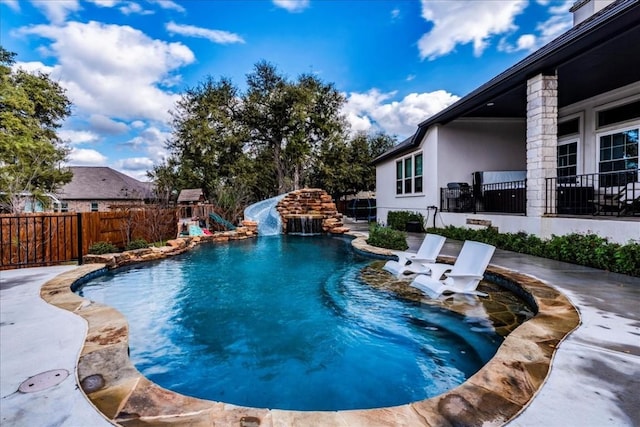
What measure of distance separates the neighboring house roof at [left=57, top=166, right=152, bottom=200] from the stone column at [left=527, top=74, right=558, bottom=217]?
99.7 feet

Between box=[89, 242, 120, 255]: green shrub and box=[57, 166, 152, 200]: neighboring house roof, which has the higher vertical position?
box=[57, 166, 152, 200]: neighboring house roof

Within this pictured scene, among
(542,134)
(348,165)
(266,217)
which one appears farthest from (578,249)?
(348,165)

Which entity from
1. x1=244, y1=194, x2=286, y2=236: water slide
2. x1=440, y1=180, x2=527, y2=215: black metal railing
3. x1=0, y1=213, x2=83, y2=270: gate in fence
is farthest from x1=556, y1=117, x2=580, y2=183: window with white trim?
x1=0, y1=213, x2=83, y2=270: gate in fence

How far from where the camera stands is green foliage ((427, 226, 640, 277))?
5293 mm

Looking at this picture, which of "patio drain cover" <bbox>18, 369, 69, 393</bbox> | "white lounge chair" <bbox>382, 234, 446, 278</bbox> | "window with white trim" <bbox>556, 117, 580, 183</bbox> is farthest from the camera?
"window with white trim" <bbox>556, 117, 580, 183</bbox>

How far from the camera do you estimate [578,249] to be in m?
6.23

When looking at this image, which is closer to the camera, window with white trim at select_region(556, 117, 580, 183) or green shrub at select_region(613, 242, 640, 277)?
green shrub at select_region(613, 242, 640, 277)

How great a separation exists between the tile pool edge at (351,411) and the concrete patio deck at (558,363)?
0.08 metres

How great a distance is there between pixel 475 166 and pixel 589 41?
6.47m

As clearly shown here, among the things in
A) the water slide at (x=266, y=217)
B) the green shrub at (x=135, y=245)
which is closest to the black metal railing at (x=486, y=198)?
the water slide at (x=266, y=217)

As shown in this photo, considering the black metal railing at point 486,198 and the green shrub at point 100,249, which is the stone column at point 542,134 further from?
the green shrub at point 100,249

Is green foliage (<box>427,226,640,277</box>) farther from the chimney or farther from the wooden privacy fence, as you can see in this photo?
the wooden privacy fence

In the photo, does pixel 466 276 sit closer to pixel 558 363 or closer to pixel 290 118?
pixel 558 363

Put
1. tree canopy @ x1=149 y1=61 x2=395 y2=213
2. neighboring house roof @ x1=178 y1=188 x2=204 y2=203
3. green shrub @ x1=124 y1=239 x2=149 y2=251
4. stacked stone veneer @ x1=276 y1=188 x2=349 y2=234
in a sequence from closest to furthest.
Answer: green shrub @ x1=124 y1=239 x2=149 y2=251
stacked stone veneer @ x1=276 y1=188 x2=349 y2=234
tree canopy @ x1=149 y1=61 x2=395 y2=213
neighboring house roof @ x1=178 y1=188 x2=204 y2=203
